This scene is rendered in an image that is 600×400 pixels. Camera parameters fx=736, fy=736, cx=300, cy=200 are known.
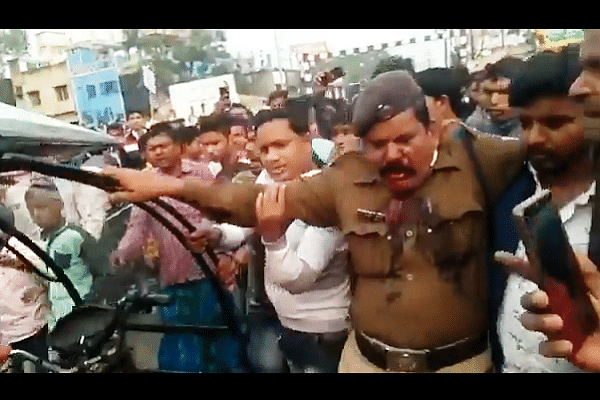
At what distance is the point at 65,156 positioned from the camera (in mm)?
2258

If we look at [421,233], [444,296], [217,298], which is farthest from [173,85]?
[444,296]

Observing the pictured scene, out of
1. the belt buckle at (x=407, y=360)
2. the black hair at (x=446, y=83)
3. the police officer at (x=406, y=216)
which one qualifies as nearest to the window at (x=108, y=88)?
the police officer at (x=406, y=216)

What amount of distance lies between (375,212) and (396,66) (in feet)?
1.42

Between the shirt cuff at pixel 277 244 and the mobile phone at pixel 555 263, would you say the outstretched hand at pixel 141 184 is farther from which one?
the mobile phone at pixel 555 263

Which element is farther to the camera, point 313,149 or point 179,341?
point 179,341

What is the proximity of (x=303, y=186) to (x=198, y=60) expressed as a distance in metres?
0.49

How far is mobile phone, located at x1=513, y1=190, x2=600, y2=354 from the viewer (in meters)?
2.10

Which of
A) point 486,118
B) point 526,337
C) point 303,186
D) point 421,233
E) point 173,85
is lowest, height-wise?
point 526,337

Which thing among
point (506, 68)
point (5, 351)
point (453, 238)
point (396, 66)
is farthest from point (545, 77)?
point (5, 351)

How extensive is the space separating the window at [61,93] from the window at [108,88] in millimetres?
113

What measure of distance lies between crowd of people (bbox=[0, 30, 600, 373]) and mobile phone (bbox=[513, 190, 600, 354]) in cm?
2

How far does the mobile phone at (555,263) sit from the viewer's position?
2100 millimetres

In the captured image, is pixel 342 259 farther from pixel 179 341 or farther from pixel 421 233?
pixel 179 341

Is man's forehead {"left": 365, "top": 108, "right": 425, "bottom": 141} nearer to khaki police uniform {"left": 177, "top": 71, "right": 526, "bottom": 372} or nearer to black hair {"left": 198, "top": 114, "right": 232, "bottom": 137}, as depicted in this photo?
khaki police uniform {"left": 177, "top": 71, "right": 526, "bottom": 372}
